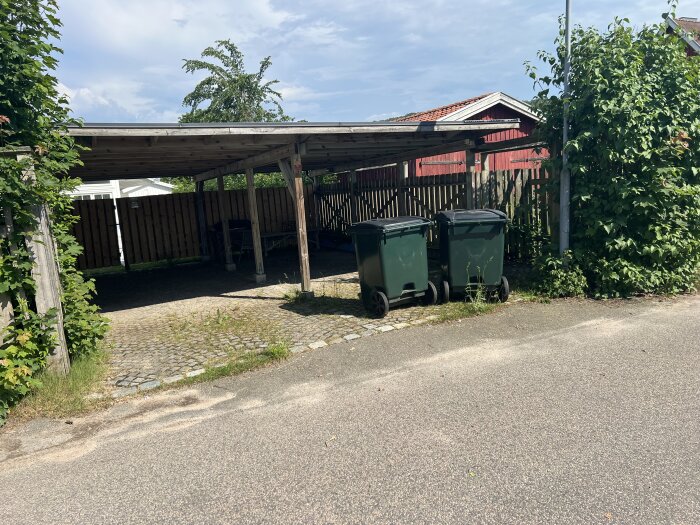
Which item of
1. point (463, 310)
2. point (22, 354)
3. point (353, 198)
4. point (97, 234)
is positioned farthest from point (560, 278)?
point (97, 234)

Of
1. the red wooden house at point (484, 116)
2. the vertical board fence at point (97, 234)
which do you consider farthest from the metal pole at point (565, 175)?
the vertical board fence at point (97, 234)

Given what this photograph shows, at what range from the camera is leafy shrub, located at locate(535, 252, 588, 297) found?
6.94m

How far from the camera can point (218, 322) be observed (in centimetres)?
664

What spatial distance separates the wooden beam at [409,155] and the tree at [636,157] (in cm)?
248

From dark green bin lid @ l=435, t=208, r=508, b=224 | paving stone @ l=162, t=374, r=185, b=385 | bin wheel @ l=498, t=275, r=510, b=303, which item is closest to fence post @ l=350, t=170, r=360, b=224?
dark green bin lid @ l=435, t=208, r=508, b=224

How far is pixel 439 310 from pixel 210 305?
145 inches

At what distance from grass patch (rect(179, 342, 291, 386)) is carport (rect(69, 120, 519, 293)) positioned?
255 centimetres

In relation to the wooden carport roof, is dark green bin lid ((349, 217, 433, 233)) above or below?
below

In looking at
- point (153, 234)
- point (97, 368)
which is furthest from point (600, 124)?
point (153, 234)

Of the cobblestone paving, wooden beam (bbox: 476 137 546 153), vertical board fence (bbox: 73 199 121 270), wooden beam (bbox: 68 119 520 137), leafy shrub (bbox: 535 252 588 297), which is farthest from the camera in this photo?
vertical board fence (bbox: 73 199 121 270)

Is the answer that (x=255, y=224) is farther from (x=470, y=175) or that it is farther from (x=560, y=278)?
(x=560, y=278)

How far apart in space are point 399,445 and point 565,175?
5.45 metres

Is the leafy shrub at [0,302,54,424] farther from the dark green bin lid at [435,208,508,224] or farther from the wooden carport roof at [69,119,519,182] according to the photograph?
the dark green bin lid at [435,208,508,224]

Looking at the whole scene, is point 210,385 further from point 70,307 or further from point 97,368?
point 70,307
